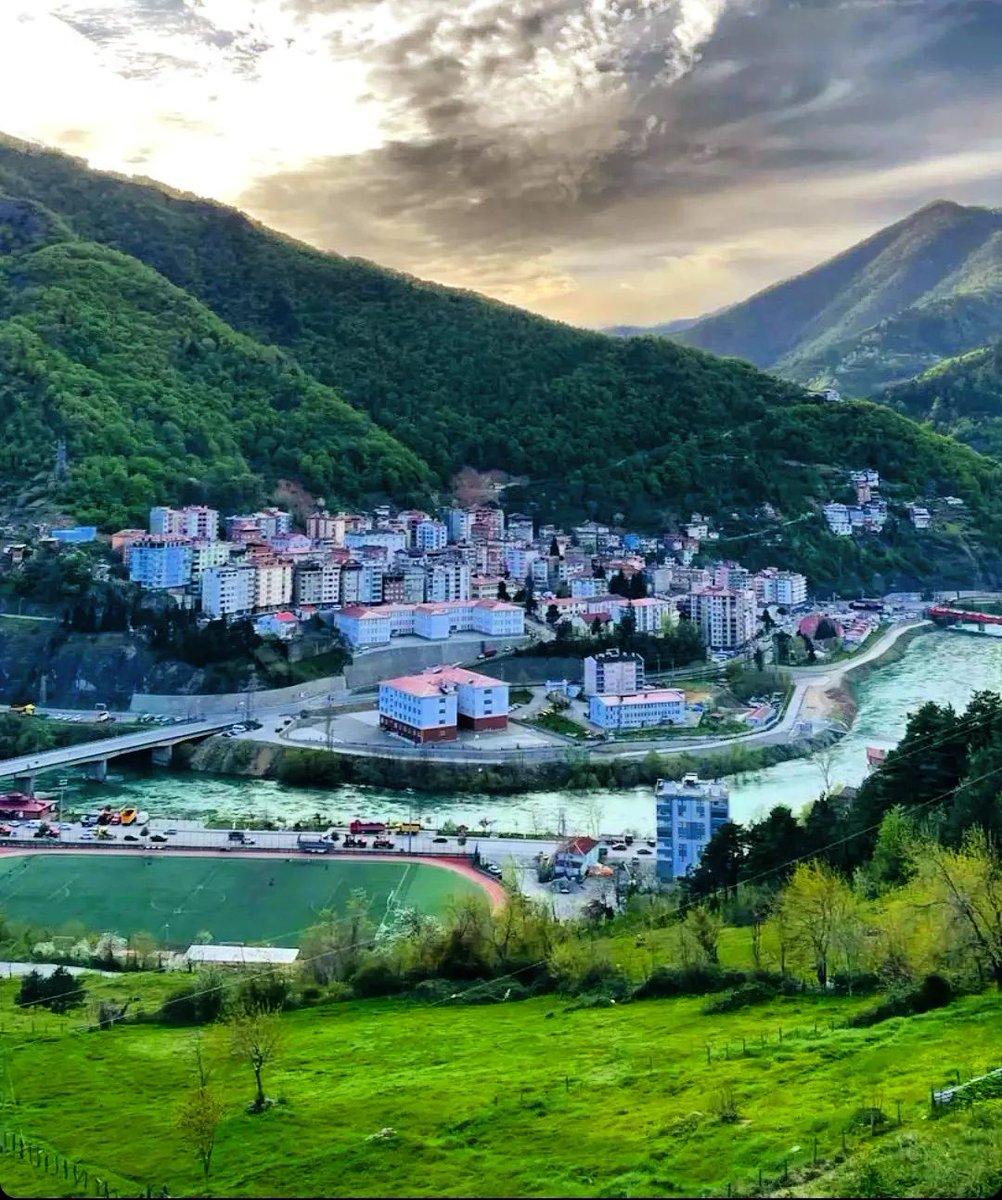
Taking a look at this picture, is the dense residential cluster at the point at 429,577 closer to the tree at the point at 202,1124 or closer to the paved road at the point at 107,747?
the paved road at the point at 107,747

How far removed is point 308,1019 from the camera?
25.7 feet

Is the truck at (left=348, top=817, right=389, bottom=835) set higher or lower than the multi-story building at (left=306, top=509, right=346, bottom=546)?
lower

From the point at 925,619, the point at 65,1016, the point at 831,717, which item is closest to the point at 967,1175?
the point at 65,1016

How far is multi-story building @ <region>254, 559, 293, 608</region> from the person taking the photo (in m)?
23.3

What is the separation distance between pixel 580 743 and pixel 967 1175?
47.0 ft

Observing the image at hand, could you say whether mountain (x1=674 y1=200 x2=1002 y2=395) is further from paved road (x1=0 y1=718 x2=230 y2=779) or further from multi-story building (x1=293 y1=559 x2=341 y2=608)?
paved road (x1=0 y1=718 x2=230 y2=779)

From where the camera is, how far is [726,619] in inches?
955

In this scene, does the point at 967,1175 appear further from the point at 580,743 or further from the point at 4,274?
→ the point at 4,274

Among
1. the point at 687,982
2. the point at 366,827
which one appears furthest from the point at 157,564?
the point at 687,982

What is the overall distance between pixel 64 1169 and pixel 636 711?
14394mm

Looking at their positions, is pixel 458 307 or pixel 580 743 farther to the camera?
pixel 458 307

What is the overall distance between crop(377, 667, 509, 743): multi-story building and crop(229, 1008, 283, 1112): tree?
11741 mm

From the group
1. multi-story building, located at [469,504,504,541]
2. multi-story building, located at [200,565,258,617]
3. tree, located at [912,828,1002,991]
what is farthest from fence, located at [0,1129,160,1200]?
multi-story building, located at [469,504,504,541]

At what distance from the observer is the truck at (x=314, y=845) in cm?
1334
